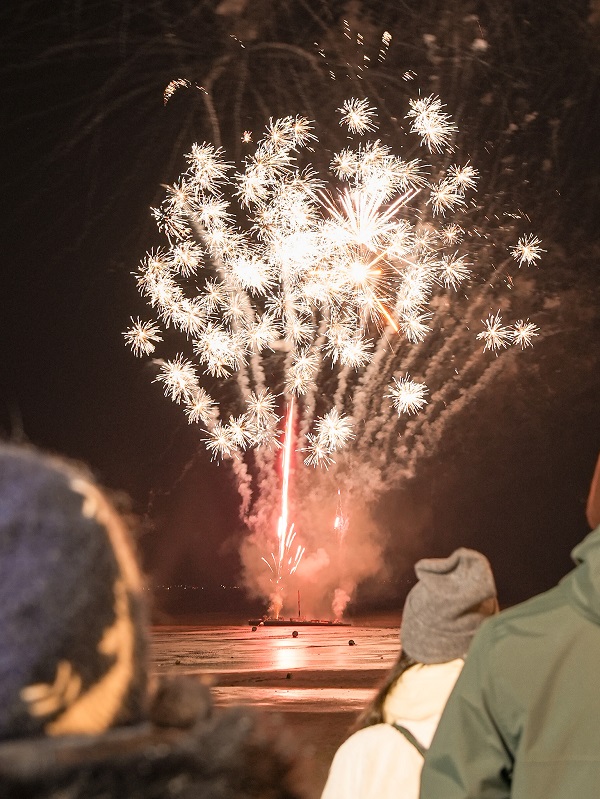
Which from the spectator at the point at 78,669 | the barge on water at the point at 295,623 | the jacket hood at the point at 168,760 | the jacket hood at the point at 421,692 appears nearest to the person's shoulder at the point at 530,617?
the jacket hood at the point at 421,692

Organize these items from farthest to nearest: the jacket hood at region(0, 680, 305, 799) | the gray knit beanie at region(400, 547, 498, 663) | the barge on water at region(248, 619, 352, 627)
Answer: the barge on water at region(248, 619, 352, 627)
the gray knit beanie at region(400, 547, 498, 663)
the jacket hood at region(0, 680, 305, 799)

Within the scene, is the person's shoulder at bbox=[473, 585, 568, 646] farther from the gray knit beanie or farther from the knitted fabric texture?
the knitted fabric texture

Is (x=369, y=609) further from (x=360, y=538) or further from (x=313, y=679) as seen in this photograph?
(x=313, y=679)

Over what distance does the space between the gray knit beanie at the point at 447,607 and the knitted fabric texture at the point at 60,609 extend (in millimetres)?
1671

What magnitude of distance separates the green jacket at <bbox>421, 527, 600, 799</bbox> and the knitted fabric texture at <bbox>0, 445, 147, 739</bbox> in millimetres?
1056

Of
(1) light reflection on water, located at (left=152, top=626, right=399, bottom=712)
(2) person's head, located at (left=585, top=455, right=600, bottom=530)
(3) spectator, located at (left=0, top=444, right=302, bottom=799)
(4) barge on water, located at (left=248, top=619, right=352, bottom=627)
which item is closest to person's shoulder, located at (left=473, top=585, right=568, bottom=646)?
(2) person's head, located at (left=585, top=455, right=600, bottom=530)

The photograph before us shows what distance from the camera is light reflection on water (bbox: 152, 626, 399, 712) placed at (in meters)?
14.3

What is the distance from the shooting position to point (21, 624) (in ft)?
2.68

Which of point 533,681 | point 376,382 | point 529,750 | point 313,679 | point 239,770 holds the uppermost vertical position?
point 239,770

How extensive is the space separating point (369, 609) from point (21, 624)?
6298 centimetres

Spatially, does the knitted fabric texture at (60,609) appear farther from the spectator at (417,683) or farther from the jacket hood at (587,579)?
the spectator at (417,683)

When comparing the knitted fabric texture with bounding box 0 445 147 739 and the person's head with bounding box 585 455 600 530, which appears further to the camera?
the person's head with bounding box 585 455 600 530

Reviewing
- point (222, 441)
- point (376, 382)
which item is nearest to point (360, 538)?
point (376, 382)

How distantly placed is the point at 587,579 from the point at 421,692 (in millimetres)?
804
